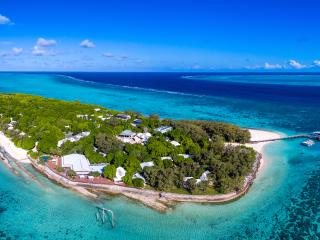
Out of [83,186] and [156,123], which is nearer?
[83,186]

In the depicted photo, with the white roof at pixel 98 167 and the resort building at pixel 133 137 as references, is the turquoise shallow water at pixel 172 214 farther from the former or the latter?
the resort building at pixel 133 137

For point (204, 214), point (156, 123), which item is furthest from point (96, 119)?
point (204, 214)

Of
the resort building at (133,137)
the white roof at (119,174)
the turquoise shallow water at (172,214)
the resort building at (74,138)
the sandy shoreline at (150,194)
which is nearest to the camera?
the turquoise shallow water at (172,214)

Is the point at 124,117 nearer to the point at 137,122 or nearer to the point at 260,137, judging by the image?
the point at 137,122

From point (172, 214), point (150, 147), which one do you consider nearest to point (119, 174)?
point (150, 147)

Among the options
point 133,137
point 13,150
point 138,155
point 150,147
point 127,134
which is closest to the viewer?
point 138,155

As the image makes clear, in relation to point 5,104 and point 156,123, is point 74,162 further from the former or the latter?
point 5,104

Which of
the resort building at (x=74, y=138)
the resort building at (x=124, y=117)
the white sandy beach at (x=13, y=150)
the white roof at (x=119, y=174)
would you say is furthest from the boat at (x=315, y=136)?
the white sandy beach at (x=13, y=150)
